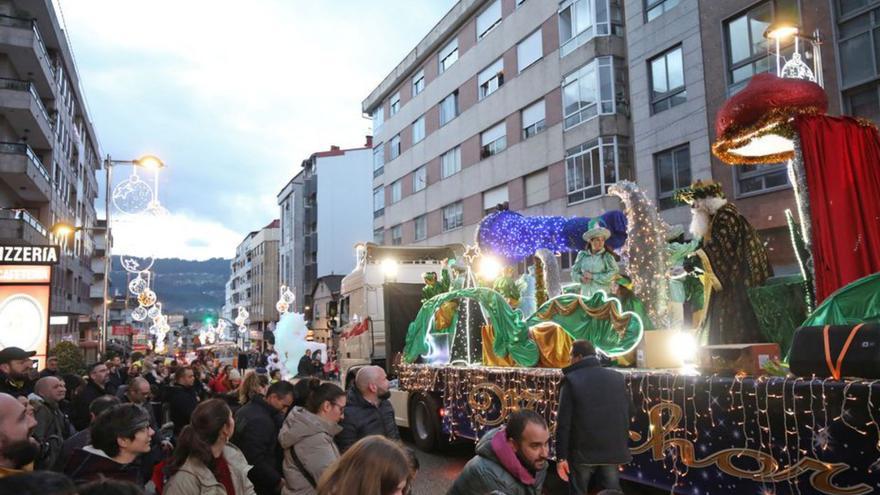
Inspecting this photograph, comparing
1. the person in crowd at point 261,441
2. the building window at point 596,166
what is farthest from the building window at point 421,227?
the person in crowd at point 261,441

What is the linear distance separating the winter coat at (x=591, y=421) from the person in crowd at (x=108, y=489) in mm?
4130

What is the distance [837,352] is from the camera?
5.16 metres

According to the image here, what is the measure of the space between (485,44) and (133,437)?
3195cm

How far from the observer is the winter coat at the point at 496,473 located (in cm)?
337

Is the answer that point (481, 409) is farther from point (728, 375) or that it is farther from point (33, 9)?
point (33, 9)

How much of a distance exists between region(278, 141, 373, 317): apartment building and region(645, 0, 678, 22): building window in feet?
143

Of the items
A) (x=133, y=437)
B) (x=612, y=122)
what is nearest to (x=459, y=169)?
(x=612, y=122)

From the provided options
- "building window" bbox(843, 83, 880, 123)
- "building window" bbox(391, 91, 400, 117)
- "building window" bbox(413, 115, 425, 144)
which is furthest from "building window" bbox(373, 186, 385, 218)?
"building window" bbox(843, 83, 880, 123)

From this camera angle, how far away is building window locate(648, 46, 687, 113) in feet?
→ 71.7

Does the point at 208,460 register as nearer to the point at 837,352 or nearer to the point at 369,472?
the point at 369,472

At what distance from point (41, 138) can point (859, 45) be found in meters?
33.0

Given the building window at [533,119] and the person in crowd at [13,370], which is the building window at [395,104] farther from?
the person in crowd at [13,370]

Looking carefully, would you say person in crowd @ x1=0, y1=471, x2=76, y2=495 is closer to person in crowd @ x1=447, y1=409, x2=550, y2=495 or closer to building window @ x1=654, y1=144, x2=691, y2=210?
person in crowd @ x1=447, y1=409, x2=550, y2=495

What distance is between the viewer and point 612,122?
2486 cm
